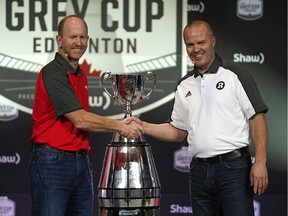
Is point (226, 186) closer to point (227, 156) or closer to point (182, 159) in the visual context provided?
point (227, 156)

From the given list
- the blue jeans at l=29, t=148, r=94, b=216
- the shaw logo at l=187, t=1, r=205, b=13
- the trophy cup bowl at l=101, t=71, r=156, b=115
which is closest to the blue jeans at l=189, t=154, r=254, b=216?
the trophy cup bowl at l=101, t=71, r=156, b=115

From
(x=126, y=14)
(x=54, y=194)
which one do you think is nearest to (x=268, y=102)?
(x=126, y=14)

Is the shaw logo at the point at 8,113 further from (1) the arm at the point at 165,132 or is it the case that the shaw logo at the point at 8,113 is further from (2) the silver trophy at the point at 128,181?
(2) the silver trophy at the point at 128,181

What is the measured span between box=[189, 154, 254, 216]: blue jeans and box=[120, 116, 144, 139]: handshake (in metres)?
0.35

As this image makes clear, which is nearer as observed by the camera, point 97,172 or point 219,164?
point 219,164

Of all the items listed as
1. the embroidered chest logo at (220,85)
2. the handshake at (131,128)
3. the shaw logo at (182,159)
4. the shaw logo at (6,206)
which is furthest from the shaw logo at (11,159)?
the embroidered chest logo at (220,85)

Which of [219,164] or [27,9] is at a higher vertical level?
[27,9]

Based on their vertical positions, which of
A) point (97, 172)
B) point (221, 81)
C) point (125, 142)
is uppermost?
point (221, 81)

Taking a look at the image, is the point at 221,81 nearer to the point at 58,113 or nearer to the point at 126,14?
the point at 58,113

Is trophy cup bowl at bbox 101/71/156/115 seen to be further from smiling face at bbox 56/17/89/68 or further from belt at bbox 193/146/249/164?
belt at bbox 193/146/249/164

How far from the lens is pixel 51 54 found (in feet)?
18.5

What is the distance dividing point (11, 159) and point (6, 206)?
0.33m

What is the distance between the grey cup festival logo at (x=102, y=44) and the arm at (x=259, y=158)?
1.79 metres

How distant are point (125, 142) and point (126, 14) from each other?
1829 millimetres
